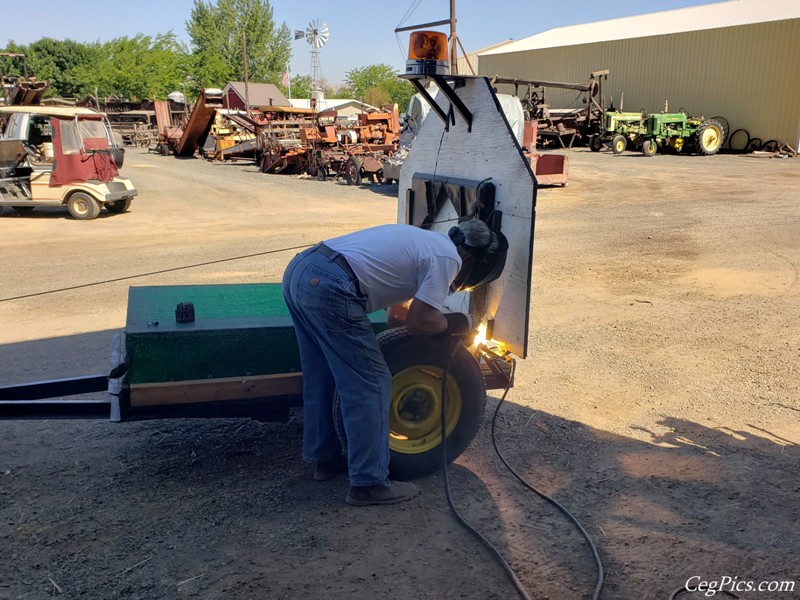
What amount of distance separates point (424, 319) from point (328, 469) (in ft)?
3.37

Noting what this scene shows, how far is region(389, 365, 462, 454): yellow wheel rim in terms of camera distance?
380 centimetres

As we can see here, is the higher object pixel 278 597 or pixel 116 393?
pixel 116 393

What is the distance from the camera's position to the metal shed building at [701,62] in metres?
30.1

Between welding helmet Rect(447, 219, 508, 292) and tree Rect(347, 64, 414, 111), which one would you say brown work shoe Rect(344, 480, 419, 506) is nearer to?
welding helmet Rect(447, 219, 508, 292)

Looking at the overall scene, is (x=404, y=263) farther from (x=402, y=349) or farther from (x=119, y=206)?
(x=119, y=206)

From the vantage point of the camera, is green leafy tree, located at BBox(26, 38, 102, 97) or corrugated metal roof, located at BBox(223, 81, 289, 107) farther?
green leafy tree, located at BBox(26, 38, 102, 97)

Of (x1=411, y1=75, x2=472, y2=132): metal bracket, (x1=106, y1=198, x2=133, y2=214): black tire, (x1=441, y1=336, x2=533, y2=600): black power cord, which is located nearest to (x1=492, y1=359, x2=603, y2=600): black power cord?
(x1=441, y1=336, x2=533, y2=600): black power cord

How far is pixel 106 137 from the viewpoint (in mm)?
14664

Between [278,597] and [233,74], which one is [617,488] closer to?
[278,597]

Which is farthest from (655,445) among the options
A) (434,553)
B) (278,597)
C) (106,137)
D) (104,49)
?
(104,49)

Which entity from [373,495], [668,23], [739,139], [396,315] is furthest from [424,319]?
[668,23]

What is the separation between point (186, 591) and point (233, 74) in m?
80.4

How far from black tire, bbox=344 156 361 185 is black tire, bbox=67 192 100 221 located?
25.1ft

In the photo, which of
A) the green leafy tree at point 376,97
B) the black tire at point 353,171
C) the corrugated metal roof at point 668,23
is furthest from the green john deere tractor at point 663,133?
the green leafy tree at point 376,97
